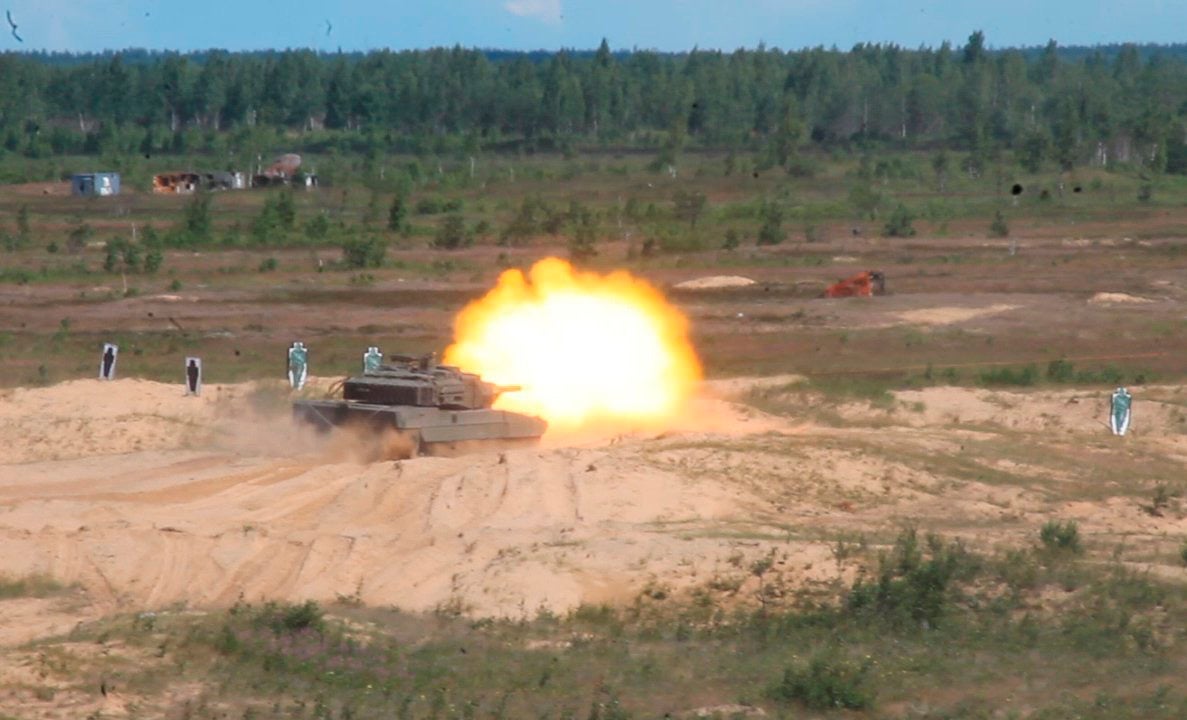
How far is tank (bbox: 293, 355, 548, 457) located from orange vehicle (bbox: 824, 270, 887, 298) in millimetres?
20774

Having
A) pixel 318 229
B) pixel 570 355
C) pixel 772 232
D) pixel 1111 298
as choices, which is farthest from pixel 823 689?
pixel 318 229

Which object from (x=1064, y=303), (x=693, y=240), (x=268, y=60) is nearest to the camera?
(x=1064, y=303)

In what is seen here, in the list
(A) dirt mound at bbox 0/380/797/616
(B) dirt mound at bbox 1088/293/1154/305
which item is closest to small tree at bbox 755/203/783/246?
(B) dirt mound at bbox 1088/293/1154/305

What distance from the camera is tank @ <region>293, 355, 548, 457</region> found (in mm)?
24641

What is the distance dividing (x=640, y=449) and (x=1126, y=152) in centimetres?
8316

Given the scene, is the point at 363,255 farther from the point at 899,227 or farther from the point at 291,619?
the point at 291,619

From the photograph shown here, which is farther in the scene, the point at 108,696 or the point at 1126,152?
the point at 1126,152

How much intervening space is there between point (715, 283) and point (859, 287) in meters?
4.49

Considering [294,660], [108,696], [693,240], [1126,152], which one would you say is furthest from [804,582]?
[1126,152]

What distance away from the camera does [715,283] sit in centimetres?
4878

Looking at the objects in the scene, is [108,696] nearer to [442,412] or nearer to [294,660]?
[294,660]

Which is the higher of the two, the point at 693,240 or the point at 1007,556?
the point at 693,240

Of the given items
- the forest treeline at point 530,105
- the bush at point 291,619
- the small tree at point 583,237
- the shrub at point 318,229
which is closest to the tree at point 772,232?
the small tree at point 583,237

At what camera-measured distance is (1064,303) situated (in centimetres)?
4488
